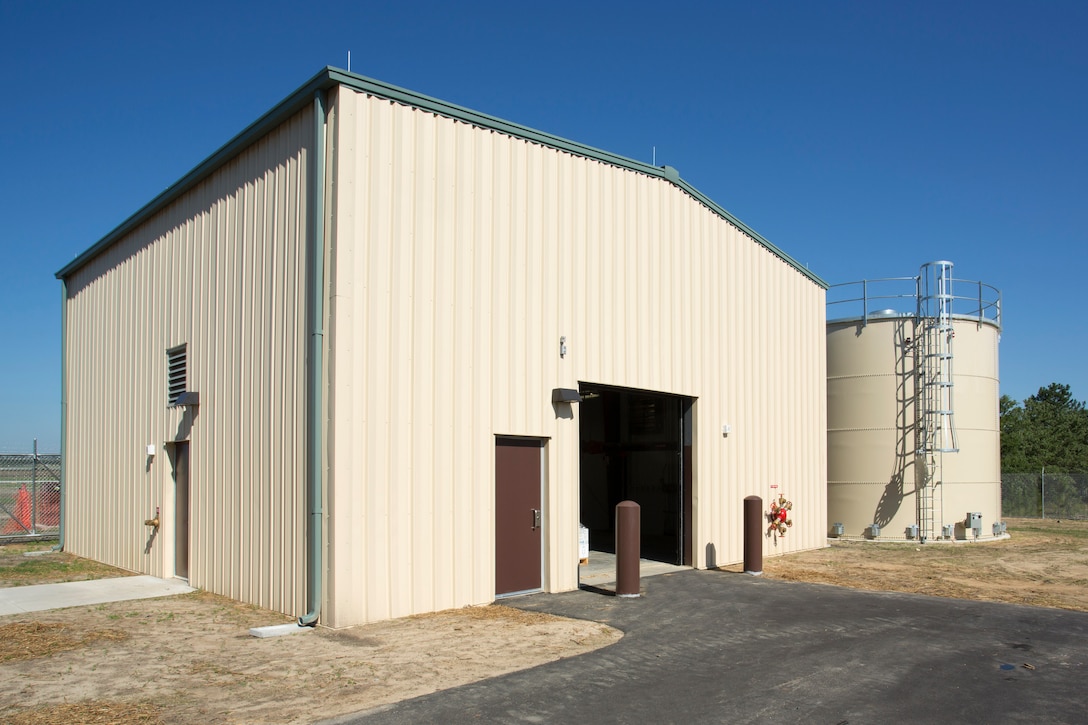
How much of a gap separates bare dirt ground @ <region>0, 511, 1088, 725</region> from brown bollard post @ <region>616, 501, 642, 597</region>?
179cm

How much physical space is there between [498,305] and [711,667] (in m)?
5.74

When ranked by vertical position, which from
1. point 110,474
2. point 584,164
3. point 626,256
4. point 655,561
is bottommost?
point 655,561

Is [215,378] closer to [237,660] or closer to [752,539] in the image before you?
[237,660]

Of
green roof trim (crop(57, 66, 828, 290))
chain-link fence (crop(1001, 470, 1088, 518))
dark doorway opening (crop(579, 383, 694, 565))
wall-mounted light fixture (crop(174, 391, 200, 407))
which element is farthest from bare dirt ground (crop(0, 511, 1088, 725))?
chain-link fence (crop(1001, 470, 1088, 518))

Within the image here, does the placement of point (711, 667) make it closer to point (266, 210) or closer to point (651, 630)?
point (651, 630)

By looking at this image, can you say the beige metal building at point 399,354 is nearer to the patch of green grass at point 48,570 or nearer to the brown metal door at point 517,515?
the brown metal door at point 517,515

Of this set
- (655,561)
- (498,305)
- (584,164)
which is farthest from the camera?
(655,561)

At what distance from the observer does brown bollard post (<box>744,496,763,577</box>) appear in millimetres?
14781

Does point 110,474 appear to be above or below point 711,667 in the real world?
above

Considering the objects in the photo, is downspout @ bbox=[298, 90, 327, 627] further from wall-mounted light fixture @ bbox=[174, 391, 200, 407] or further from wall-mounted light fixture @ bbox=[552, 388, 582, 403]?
wall-mounted light fixture @ bbox=[174, 391, 200, 407]

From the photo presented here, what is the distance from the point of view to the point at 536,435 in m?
12.2

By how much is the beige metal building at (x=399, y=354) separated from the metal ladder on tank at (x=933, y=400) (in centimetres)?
718

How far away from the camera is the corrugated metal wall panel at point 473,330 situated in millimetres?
10172

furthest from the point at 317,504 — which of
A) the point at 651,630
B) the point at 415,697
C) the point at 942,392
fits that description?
the point at 942,392
